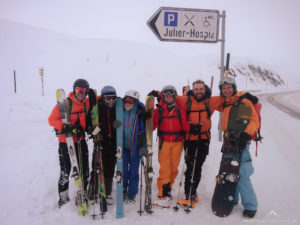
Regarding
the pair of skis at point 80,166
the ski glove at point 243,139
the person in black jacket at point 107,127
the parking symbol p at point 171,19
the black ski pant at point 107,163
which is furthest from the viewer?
the parking symbol p at point 171,19

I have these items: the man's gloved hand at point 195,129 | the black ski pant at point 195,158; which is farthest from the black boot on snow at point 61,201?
the man's gloved hand at point 195,129

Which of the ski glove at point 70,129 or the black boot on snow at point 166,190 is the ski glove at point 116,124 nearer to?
the ski glove at point 70,129

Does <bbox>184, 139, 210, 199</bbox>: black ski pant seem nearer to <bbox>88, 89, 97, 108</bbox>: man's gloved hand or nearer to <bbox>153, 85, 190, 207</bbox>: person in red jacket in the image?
<bbox>153, 85, 190, 207</bbox>: person in red jacket

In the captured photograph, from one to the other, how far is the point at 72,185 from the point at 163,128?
2.16m

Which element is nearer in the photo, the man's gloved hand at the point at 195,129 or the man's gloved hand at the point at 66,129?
the man's gloved hand at the point at 66,129

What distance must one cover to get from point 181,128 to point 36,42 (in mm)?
33747

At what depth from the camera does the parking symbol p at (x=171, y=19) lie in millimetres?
4379

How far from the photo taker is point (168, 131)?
337 centimetres

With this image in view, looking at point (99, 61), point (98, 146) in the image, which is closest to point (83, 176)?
point (98, 146)

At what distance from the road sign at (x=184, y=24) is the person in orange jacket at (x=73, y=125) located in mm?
2210

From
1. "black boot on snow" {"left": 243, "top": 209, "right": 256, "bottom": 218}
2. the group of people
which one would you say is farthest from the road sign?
"black boot on snow" {"left": 243, "top": 209, "right": 256, "bottom": 218}

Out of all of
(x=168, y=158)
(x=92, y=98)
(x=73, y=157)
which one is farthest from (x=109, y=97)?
(x=168, y=158)

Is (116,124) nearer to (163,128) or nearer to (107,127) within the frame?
(107,127)

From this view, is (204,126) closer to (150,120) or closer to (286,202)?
(150,120)
